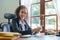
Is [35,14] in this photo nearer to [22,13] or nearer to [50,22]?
[50,22]

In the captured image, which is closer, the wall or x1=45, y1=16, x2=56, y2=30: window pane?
x1=45, y1=16, x2=56, y2=30: window pane

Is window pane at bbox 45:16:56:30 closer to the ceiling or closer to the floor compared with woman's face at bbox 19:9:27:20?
closer to the floor

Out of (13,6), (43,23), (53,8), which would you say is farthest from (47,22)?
(13,6)

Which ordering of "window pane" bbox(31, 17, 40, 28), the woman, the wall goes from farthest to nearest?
1. the wall
2. "window pane" bbox(31, 17, 40, 28)
3. the woman

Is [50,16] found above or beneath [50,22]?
above

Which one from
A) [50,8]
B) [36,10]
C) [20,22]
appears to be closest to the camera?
[20,22]

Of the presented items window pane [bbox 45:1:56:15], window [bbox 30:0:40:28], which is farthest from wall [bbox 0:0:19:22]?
window pane [bbox 45:1:56:15]

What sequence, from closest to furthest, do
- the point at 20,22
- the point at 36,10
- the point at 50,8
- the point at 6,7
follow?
1. the point at 20,22
2. the point at 50,8
3. the point at 36,10
4. the point at 6,7

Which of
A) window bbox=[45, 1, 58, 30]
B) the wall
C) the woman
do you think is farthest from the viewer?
the wall

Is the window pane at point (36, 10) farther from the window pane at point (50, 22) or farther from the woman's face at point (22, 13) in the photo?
the woman's face at point (22, 13)

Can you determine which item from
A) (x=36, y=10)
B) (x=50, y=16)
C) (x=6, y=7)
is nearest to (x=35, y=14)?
(x=36, y=10)

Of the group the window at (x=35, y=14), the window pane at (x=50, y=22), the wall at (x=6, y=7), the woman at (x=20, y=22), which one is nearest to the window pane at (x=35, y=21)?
the window at (x=35, y=14)

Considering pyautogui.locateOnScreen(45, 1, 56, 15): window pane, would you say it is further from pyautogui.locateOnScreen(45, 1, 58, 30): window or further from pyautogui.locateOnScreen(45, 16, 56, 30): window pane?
pyautogui.locateOnScreen(45, 16, 56, 30): window pane

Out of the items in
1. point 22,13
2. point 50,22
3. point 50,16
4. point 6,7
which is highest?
point 6,7
